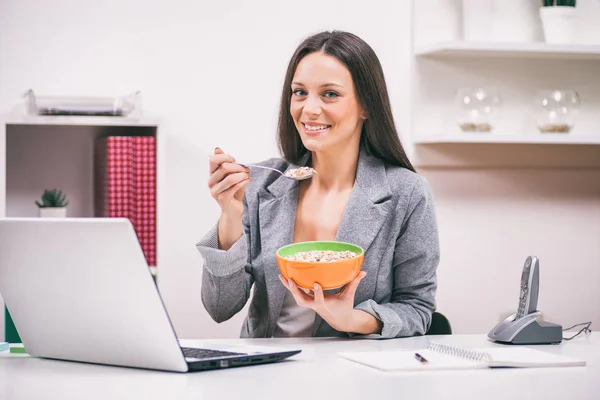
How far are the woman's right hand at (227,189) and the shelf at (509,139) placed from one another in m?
1.26

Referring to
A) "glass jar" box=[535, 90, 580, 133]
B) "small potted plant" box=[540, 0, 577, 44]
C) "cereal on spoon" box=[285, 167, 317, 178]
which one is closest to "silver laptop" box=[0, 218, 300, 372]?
"cereal on spoon" box=[285, 167, 317, 178]

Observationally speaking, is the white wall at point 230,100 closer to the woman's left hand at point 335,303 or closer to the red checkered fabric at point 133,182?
the red checkered fabric at point 133,182

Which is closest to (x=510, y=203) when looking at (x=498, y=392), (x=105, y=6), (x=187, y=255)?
(x=187, y=255)

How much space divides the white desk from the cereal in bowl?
236 millimetres

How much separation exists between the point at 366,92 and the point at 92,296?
0.99 meters

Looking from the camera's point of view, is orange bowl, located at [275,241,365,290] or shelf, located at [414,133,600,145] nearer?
orange bowl, located at [275,241,365,290]

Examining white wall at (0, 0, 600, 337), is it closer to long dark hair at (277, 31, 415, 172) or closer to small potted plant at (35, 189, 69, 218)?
small potted plant at (35, 189, 69, 218)

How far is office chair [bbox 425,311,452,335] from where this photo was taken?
2.15 m

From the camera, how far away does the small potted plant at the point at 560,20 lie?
3135 mm

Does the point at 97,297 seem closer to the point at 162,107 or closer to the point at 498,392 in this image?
the point at 498,392

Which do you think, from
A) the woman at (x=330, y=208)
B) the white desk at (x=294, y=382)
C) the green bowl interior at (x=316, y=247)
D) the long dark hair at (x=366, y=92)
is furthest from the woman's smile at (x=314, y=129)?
the white desk at (x=294, y=382)

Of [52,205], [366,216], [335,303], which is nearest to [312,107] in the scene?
[366,216]

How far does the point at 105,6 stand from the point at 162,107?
1.28 feet

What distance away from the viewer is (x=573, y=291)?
3.43 metres
